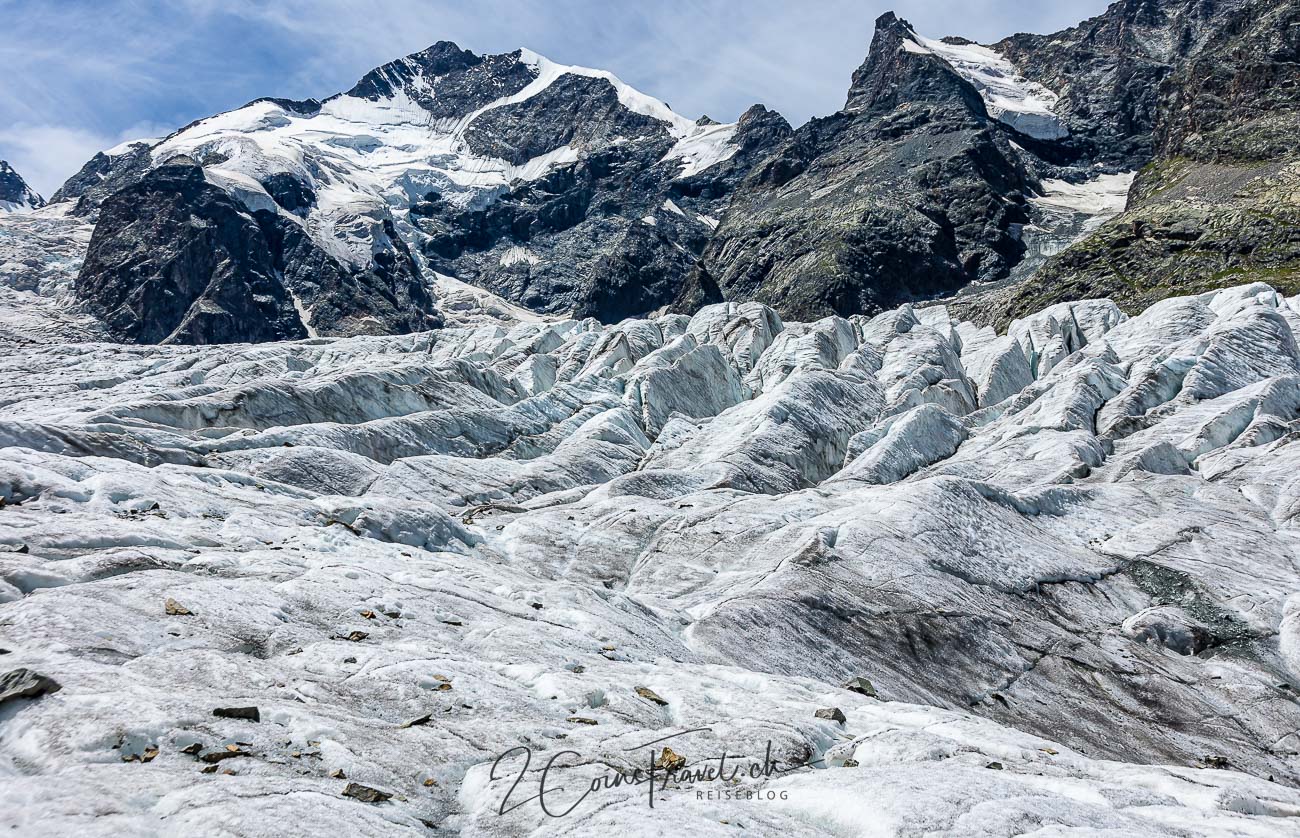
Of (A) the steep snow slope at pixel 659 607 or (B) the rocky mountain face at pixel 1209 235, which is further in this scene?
(B) the rocky mountain face at pixel 1209 235

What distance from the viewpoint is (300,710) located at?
14.7 metres

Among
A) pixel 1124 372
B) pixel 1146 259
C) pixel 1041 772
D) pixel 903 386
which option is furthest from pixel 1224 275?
pixel 1041 772

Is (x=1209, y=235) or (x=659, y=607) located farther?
(x=1209, y=235)

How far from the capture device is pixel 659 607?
30.0 meters

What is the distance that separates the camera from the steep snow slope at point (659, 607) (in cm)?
1308

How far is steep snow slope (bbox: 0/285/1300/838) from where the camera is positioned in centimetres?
1308

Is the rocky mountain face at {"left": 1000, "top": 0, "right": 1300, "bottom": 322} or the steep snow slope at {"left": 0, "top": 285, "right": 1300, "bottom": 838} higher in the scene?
the rocky mountain face at {"left": 1000, "top": 0, "right": 1300, "bottom": 322}

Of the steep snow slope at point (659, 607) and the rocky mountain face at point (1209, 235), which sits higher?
the rocky mountain face at point (1209, 235)

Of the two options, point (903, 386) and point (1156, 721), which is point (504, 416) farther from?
point (1156, 721)

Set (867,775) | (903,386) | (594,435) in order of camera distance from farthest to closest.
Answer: (903,386) < (594,435) < (867,775)

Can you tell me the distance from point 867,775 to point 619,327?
93.8m

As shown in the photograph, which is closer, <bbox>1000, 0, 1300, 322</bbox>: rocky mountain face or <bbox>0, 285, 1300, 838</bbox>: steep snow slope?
<bbox>0, 285, 1300, 838</bbox>: steep snow slope

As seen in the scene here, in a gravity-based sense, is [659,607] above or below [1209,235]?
below

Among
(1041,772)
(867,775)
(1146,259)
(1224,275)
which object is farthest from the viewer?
(1146,259)
